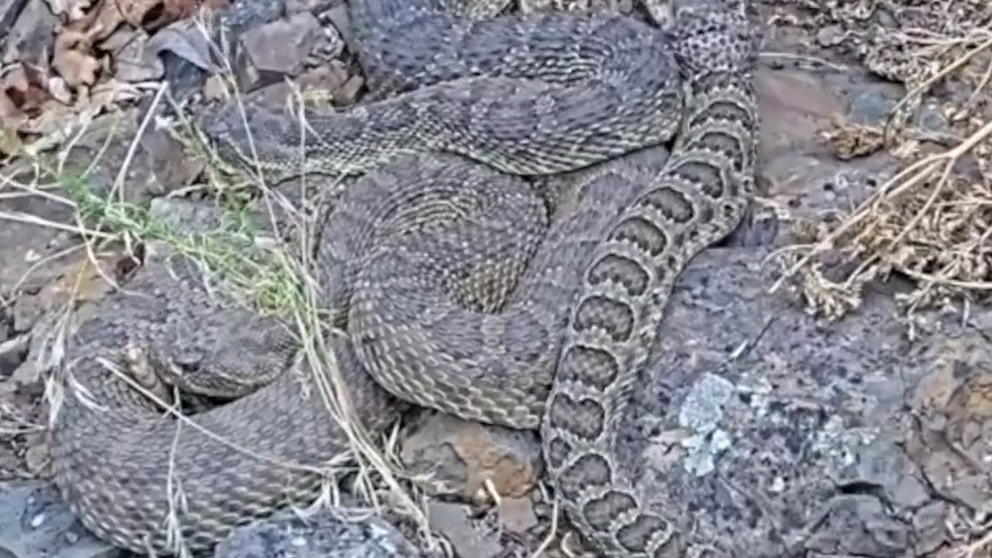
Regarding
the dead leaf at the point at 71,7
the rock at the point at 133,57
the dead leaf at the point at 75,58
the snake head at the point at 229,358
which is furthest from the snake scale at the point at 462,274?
the dead leaf at the point at 71,7

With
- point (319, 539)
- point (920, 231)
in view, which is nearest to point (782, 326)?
point (920, 231)

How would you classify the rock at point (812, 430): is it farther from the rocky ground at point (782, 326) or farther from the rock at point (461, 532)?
the rock at point (461, 532)

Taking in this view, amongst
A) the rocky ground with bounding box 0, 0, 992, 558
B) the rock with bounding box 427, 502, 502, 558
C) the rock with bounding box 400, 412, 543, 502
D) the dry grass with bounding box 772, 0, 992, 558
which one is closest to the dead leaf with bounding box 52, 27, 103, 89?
the rocky ground with bounding box 0, 0, 992, 558

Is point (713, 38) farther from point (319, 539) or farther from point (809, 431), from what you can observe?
point (319, 539)

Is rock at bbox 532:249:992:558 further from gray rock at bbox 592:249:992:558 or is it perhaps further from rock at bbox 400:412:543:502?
rock at bbox 400:412:543:502

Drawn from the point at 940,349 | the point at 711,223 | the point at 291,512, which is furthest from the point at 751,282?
the point at 291,512

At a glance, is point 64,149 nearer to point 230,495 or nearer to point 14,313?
point 14,313
